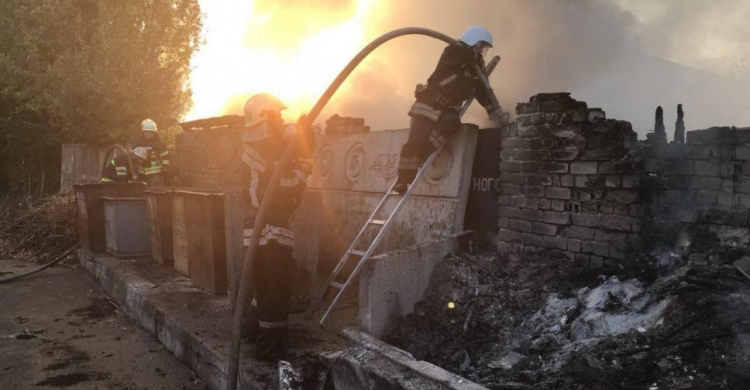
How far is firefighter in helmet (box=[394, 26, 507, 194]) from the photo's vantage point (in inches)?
178

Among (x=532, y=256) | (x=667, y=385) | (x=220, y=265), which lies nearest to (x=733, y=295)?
(x=667, y=385)

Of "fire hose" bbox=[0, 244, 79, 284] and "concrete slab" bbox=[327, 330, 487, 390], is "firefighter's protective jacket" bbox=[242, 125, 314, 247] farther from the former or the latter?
"fire hose" bbox=[0, 244, 79, 284]

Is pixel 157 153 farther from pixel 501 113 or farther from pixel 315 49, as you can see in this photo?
pixel 315 49

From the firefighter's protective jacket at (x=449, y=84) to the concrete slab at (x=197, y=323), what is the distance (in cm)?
216

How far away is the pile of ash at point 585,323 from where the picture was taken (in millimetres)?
2297

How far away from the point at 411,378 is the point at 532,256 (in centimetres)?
200

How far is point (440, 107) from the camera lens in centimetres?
453

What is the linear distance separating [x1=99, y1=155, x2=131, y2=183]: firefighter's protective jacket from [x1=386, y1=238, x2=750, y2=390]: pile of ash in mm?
7496

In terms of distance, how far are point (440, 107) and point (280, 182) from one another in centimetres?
171

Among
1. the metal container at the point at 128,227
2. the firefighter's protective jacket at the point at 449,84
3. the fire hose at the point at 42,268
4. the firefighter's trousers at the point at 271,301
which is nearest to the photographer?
the firefighter's trousers at the point at 271,301

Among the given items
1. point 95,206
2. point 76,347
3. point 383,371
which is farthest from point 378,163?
point 95,206

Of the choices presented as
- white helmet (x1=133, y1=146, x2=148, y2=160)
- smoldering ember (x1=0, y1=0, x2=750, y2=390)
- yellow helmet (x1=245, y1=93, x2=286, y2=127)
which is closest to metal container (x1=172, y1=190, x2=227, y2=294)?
smoldering ember (x1=0, y1=0, x2=750, y2=390)

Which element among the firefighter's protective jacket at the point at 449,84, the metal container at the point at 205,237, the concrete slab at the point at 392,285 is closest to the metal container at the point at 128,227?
the metal container at the point at 205,237

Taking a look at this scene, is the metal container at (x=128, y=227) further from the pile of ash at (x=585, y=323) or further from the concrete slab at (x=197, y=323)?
the pile of ash at (x=585, y=323)
